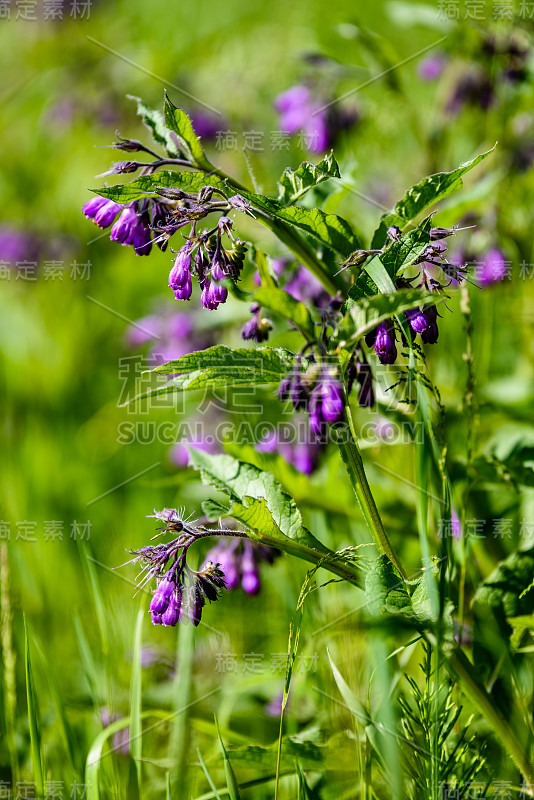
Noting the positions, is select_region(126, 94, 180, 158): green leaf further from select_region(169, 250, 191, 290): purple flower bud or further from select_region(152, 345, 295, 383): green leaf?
select_region(152, 345, 295, 383): green leaf

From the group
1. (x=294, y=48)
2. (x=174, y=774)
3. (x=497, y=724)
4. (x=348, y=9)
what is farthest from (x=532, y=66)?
(x=348, y=9)

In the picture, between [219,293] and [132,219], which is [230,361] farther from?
[132,219]

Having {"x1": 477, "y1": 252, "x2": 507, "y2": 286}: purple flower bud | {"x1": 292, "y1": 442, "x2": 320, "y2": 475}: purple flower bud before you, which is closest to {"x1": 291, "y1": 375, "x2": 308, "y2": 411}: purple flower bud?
{"x1": 292, "y1": 442, "x2": 320, "y2": 475}: purple flower bud

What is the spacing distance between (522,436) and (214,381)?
0.91m

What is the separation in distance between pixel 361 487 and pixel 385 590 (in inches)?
6.7

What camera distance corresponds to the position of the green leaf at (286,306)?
116cm

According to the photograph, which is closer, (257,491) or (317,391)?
(317,391)

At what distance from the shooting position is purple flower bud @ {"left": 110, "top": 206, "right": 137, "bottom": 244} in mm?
1342

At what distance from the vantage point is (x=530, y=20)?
8.77 feet

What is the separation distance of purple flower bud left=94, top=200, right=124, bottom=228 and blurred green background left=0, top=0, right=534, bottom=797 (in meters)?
0.24

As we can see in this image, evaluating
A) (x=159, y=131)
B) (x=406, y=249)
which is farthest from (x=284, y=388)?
(x=159, y=131)

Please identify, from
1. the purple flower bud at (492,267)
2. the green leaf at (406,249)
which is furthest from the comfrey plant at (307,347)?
the purple flower bud at (492,267)

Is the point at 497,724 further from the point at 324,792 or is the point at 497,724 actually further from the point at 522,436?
the point at 522,436

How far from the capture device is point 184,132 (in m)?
1.28
